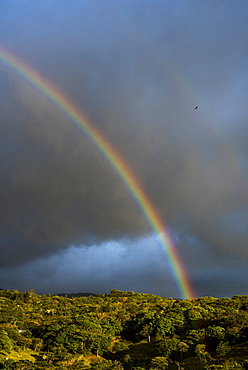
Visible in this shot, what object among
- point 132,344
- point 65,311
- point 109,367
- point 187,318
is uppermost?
point 65,311

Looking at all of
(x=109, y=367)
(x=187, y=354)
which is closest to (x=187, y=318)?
(x=187, y=354)

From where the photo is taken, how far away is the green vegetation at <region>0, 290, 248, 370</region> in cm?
6775

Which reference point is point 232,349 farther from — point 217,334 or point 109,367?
point 109,367

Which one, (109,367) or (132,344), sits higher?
(132,344)

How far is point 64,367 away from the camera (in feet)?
201

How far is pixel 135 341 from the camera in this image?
340 feet

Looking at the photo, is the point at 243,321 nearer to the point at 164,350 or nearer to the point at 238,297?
the point at 164,350

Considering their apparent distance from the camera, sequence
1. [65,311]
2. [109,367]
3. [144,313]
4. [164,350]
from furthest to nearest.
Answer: [65,311]
[144,313]
[164,350]
[109,367]

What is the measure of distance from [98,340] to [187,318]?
31.1 meters

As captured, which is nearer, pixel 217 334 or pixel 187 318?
pixel 217 334

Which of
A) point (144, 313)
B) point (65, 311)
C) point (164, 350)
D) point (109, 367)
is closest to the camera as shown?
point (109, 367)

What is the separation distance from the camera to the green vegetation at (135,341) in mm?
67750

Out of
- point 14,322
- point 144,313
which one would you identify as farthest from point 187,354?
point 14,322

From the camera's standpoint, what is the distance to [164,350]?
75.3 metres
